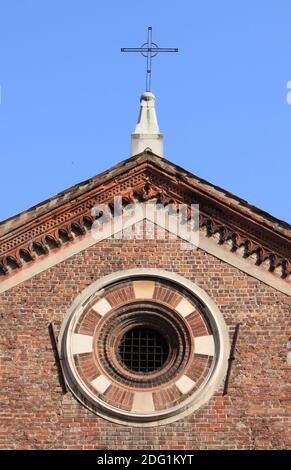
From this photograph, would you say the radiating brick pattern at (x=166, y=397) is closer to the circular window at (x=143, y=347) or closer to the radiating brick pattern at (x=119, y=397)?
the circular window at (x=143, y=347)

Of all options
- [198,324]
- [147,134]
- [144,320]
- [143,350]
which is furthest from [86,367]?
[147,134]

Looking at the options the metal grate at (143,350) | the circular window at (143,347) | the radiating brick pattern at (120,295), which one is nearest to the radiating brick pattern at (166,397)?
the circular window at (143,347)

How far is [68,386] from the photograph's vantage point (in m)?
27.4

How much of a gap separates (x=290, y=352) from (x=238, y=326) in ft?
3.67

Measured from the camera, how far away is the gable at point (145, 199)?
1115 inches

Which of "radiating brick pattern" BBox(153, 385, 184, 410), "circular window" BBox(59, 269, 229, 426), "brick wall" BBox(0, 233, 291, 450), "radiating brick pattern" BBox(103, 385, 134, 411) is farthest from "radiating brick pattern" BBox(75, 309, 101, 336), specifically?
"radiating brick pattern" BBox(153, 385, 184, 410)

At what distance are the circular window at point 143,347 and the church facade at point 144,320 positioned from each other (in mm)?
25

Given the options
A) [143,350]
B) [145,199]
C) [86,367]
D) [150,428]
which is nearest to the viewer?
[150,428]

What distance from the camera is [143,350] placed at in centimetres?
2806

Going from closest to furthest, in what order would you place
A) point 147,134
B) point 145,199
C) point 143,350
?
point 143,350, point 145,199, point 147,134

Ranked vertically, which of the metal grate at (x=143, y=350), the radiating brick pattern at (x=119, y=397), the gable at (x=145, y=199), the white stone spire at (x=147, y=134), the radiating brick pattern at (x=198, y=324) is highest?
the white stone spire at (x=147, y=134)

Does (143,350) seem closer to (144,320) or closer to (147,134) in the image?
(144,320)

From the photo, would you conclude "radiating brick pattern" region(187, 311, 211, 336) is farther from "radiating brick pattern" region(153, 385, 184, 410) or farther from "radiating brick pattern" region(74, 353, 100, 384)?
"radiating brick pattern" region(74, 353, 100, 384)

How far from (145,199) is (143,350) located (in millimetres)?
3087
